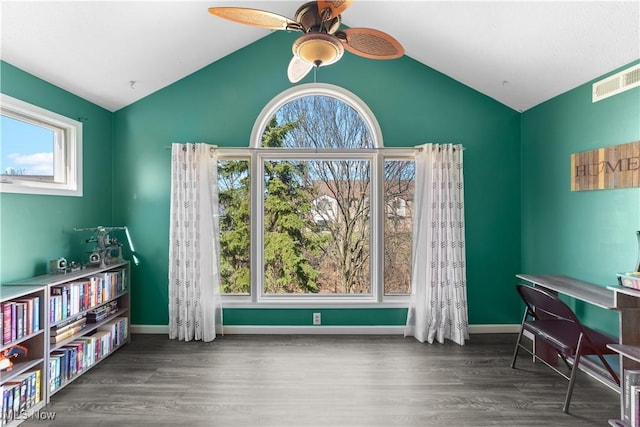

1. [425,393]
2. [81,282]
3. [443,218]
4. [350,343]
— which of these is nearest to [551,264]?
[443,218]

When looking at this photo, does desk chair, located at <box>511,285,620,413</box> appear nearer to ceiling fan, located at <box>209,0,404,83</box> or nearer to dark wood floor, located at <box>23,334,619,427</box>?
dark wood floor, located at <box>23,334,619,427</box>

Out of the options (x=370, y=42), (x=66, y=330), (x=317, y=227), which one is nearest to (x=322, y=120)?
(x=317, y=227)

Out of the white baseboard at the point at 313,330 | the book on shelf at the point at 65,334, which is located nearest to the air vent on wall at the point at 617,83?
the white baseboard at the point at 313,330

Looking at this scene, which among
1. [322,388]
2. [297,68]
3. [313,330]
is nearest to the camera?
[297,68]

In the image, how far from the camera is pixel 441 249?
134 inches

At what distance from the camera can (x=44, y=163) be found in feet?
9.39

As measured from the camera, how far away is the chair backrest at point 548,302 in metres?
2.17

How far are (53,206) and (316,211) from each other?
2337 millimetres

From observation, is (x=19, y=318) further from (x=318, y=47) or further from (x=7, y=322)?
(x=318, y=47)

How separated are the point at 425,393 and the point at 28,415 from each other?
2640 millimetres

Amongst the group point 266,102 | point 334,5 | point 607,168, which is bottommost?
point 607,168

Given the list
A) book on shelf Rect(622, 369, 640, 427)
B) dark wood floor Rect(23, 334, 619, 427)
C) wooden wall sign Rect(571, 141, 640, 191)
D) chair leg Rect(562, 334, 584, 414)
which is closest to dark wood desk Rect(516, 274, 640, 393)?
book on shelf Rect(622, 369, 640, 427)

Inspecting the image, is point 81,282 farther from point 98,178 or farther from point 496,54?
point 496,54

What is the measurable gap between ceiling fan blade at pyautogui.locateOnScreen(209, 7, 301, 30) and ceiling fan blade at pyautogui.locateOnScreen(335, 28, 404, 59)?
0.28 meters
